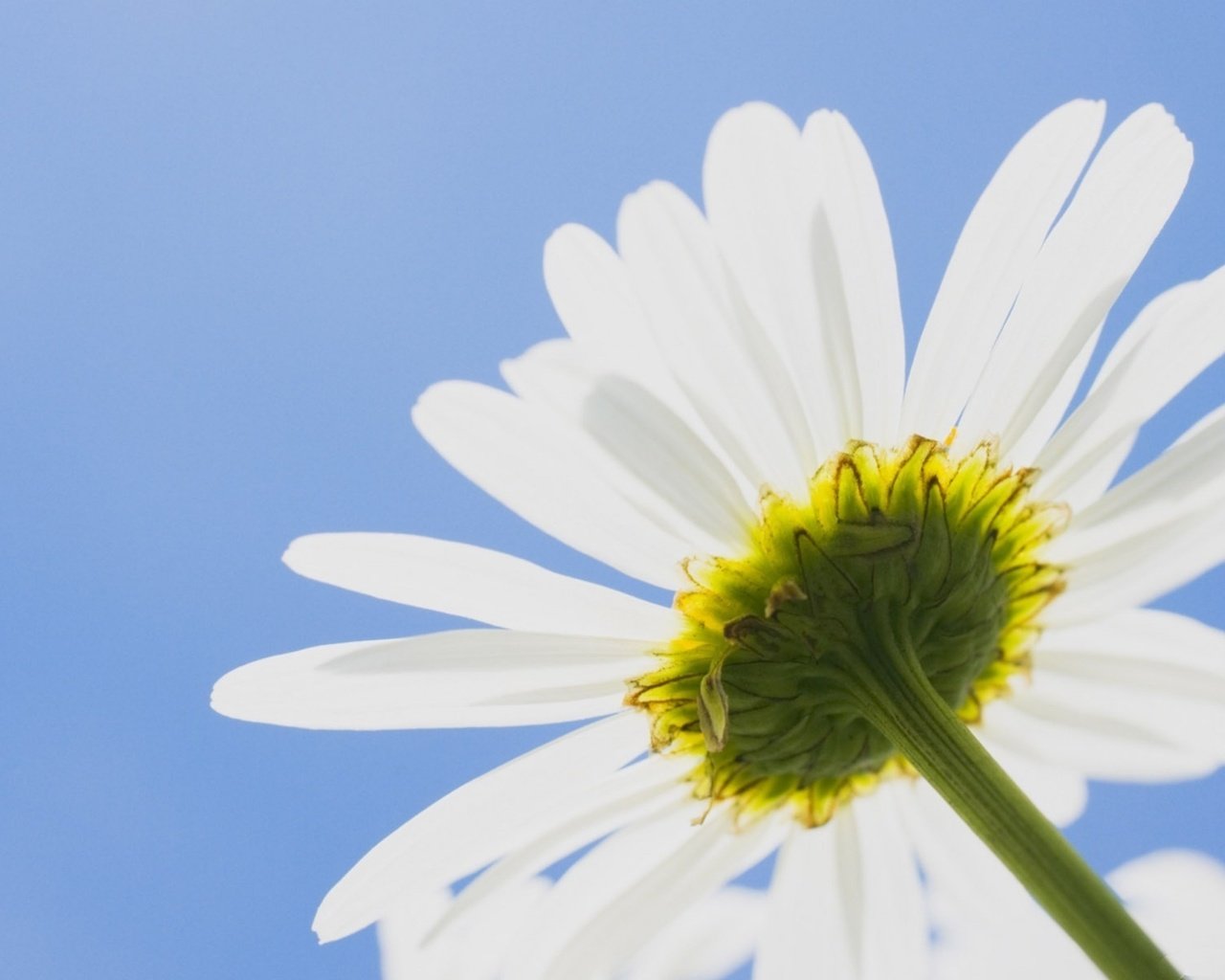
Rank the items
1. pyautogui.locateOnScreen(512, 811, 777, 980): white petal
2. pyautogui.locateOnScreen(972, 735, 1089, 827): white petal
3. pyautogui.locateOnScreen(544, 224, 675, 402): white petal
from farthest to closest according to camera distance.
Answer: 1. pyautogui.locateOnScreen(972, 735, 1089, 827): white petal
2. pyautogui.locateOnScreen(512, 811, 777, 980): white petal
3. pyautogui.locateOnScreen(544, 224, 675, 402): white petal

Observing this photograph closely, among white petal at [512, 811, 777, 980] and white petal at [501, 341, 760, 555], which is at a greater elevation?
white petal at [501, 341, 760, 555]

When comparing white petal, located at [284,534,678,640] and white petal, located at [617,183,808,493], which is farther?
white petal, located at [284,534,678,640]

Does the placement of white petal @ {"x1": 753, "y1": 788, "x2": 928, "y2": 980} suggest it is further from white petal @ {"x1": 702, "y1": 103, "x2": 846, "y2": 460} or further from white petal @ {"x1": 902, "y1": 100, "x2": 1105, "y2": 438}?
white petal @ {"x1": 702, "y1": 103, "x2": 846, "y2": 460}

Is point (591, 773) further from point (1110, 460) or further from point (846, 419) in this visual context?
point (1110, 460)

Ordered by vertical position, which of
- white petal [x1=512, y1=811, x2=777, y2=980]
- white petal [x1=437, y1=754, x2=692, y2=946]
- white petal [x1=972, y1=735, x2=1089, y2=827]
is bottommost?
white petal [x1=972, y1=735, x2=1089, y2=827]

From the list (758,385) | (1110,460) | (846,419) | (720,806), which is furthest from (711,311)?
(720,806)

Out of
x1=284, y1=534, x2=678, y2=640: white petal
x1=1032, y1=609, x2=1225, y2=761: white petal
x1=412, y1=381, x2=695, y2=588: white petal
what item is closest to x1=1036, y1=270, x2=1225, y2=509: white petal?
x1=1032, y1=609, x2=1225, y2=761: white petal
